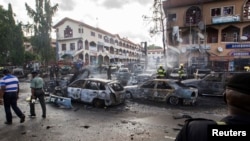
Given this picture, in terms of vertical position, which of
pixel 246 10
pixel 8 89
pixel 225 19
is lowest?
pixel 8 89

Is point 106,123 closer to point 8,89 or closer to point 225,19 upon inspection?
point 8,89

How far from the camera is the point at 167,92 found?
11266mm

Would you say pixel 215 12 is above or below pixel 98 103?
above

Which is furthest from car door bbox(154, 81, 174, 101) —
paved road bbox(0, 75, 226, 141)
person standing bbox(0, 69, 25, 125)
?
person standing bbox(0, 69, 25, 125)

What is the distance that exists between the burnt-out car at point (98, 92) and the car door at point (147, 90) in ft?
5.15

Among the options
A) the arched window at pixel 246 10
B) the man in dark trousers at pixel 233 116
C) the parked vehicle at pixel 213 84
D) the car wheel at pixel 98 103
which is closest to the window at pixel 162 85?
the car wheel at pixel 98 103

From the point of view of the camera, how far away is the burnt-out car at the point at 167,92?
35.6 ft

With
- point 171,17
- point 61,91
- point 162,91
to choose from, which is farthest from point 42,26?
point 162,91

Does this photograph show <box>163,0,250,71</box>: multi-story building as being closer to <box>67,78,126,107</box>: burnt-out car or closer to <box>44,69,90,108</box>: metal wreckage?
<box>44,69,90,108</box>: metal wreckage

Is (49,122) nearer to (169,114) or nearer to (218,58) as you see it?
(169,114)

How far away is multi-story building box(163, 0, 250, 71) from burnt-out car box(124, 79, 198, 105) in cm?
1509

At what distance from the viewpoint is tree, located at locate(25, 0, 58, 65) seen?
29.1 m

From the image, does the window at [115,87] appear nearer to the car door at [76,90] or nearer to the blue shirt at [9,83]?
the car door at [76,90]

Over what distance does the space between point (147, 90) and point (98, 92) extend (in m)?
3.10
